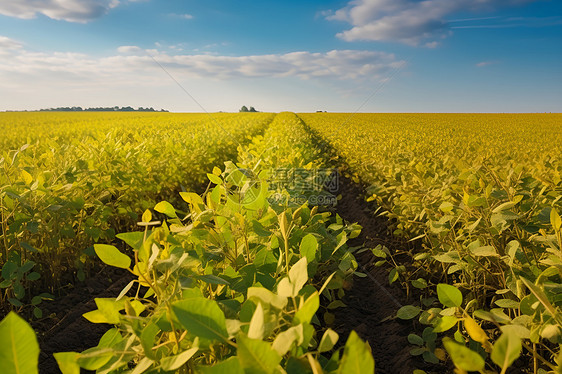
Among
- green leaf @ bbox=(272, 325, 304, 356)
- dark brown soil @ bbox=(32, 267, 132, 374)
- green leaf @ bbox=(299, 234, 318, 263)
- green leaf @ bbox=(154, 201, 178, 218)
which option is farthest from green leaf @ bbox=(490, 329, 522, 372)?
dark brown soil @ bbox=(32, 267, 132, 374)

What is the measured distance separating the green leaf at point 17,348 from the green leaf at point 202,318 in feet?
0.74

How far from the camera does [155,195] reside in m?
5.83

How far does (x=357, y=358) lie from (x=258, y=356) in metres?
0.16

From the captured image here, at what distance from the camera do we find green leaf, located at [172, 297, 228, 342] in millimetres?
696

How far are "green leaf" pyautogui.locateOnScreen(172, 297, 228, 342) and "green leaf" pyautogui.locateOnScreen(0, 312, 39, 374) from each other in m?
0.23

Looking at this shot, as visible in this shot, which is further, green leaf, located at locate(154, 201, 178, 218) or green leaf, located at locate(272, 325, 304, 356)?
green leaf, located at locate(154, 201, 178, 218)

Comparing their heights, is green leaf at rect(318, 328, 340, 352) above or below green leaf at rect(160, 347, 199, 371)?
above

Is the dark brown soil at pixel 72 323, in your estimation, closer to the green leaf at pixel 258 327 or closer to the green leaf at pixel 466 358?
the green leaf at pixel 258 327

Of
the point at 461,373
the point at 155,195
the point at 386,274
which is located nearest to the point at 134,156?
the point at 155,195

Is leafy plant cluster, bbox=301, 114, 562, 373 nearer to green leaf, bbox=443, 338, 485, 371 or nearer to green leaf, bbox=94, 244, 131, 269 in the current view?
green leaf, bbox=443, 338, 485, 371

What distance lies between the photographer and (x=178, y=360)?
28.1 inches

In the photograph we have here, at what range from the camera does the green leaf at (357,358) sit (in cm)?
52

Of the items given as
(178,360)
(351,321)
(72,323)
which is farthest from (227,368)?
(72,323)

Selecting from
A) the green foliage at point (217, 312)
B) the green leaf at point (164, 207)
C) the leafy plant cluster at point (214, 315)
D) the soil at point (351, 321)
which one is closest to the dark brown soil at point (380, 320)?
the soil at point (351, 321)
